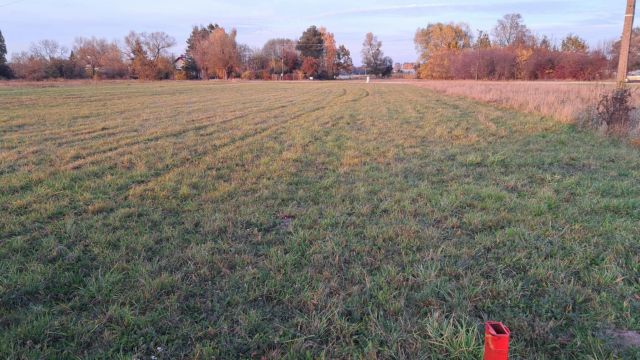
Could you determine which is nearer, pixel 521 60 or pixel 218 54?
pixel 521 60

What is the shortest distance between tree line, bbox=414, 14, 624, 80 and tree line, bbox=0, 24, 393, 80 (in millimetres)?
25315

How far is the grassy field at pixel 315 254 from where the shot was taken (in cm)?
271

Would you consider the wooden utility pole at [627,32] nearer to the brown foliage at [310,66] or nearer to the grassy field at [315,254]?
the grassy field at [315,254]

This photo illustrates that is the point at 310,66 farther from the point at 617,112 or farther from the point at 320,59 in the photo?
the point at 617,112

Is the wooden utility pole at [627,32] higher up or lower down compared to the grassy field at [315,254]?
higher up

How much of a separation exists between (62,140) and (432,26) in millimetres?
79626

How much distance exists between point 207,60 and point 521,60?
5360cm

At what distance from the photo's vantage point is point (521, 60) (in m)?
55.6

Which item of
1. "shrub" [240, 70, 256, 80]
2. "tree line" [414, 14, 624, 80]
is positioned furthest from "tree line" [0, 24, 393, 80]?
"tree line" [414, 14, 624, 80]

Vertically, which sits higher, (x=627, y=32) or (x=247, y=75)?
(x=247, y=75)

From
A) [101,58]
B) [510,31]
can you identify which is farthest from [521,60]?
[101,58]

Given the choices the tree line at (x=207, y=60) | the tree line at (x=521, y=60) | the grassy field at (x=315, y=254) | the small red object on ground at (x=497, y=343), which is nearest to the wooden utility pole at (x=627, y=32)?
the grassy field at (x=315, y=254)

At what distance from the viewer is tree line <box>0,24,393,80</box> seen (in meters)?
62.5

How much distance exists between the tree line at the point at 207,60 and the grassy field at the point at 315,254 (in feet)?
210
